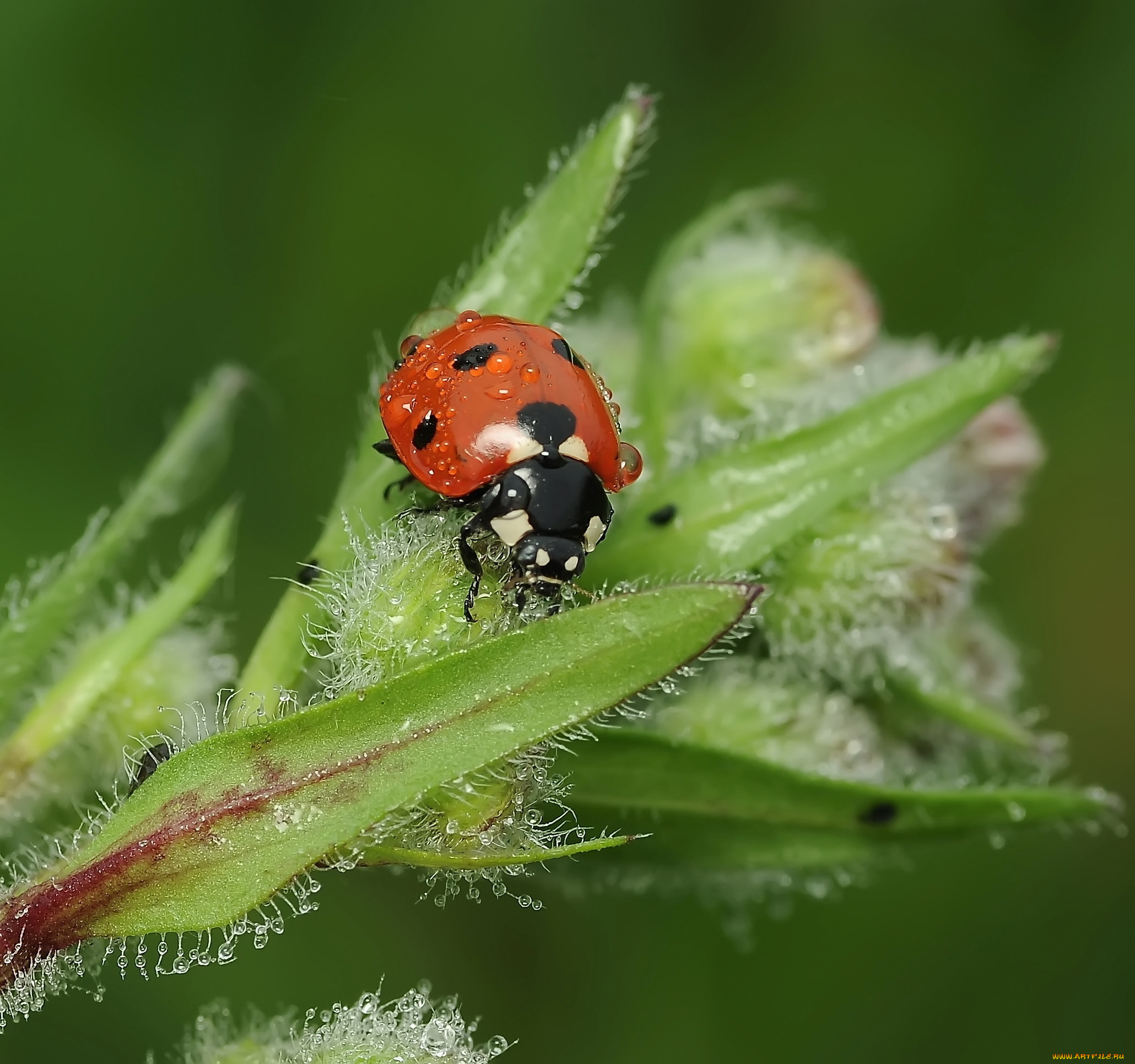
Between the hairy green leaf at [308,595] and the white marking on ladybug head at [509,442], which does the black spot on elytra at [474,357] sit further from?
the hairy green leaf at [308,595]

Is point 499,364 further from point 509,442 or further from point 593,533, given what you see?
point 593,533

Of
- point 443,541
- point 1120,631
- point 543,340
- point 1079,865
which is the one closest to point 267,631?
point 443,541

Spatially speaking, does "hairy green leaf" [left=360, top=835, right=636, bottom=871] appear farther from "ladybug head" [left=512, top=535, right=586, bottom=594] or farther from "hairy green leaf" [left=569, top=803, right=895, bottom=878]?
"hairy green leaf" [left=569, top=803, right=895, bottom=878]

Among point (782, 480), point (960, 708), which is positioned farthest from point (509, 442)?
point (960, 708)

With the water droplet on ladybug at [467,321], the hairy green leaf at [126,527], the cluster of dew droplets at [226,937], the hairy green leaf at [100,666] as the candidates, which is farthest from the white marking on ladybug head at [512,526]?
the hairy green leaf at [126,527]

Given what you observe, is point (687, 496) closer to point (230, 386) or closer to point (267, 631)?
point (267, 631)

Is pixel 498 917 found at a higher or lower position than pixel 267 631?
higher

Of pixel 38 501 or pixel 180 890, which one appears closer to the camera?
pixel 180 890
